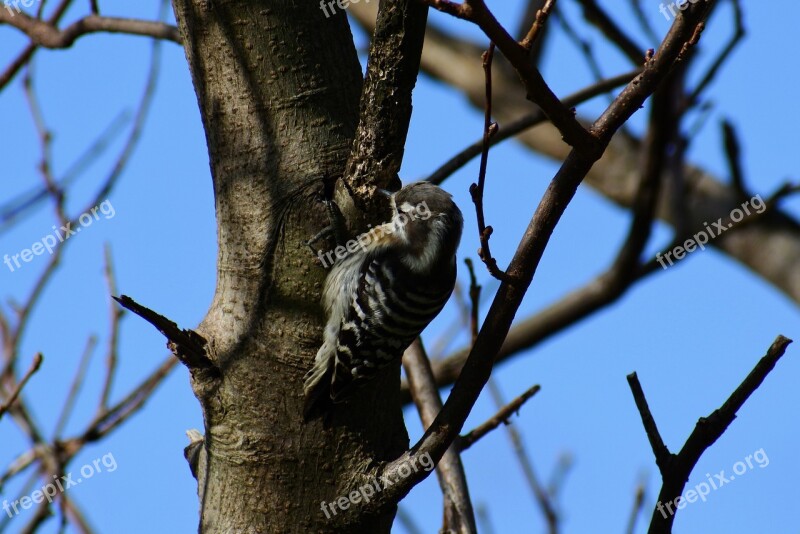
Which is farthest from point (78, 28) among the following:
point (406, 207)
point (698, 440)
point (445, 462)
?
point (698, 440)

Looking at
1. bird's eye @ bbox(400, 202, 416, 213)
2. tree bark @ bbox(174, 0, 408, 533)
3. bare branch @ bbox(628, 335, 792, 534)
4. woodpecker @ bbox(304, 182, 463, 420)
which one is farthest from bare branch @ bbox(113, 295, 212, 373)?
bare branch @ bbox(628, 335, 792, 534)

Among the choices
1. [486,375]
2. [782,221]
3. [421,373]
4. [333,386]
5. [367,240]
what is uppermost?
[782,221]

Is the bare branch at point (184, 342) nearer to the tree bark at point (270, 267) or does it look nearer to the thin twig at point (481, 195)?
the tree bark at point (270, 267)

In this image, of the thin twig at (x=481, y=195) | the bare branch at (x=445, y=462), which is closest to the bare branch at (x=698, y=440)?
the thin twig at (x=481, y=195)

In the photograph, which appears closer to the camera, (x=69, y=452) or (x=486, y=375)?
(x=486, y=375)

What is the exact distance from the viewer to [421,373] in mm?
4062

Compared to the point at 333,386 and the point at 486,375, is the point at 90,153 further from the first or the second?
the point at 486,375

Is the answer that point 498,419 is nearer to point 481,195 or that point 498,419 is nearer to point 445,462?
point 445,462

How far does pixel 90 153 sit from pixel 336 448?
2.51 metres

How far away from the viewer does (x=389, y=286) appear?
4.44 meters

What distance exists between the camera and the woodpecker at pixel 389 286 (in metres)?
3.55

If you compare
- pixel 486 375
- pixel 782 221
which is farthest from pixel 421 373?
pixel 782 221

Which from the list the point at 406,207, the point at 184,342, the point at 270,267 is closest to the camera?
the point at 184,342

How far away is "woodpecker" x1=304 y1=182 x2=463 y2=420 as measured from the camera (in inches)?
140
